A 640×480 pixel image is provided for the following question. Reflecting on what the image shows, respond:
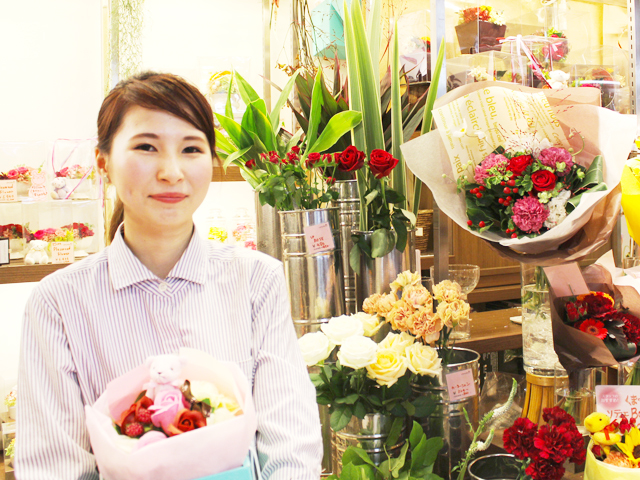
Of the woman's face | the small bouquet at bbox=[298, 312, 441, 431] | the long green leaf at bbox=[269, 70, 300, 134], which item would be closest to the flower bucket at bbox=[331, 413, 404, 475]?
the small bouquet at bbox=[298, 312, 441, 431]

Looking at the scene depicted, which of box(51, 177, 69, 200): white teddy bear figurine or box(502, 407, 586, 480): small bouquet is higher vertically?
box(51, 177, 69, 200): white teddy bear figurine

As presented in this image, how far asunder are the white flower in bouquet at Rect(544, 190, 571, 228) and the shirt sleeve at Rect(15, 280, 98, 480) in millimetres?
927

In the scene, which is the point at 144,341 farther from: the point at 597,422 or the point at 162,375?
the point at 597,422

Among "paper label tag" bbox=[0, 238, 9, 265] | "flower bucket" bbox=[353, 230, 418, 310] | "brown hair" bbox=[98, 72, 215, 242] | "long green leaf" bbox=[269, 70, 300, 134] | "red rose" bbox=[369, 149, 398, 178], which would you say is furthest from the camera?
"paper label tag" bbox=[0, 238, 9, 265]

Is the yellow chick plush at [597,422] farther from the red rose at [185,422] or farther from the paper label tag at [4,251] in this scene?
the paper label tag at [4,251]

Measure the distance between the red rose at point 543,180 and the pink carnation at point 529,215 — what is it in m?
0.03

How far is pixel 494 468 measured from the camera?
1.24 m

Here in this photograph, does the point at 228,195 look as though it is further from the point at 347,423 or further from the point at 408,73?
the point at 347,423

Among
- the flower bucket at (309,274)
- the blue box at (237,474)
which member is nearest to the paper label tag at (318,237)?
the flower bucket at (309,274)

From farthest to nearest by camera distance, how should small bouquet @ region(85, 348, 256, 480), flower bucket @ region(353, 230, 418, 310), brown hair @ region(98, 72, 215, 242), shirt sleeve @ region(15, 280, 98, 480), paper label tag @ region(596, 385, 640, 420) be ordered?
flower bucket @ region(353, 230, 418, 310) < paper label tag @ region(596, 385, 640, 420) < brown hair @ region(98, 72, 215, 242) < shirt sleeve @ region(15, 280, 98, 480) < small bouquet @ region(85, 348, 256, 480)

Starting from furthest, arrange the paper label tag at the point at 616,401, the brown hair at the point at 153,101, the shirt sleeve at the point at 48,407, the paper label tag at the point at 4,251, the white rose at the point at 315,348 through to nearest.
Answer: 1. the paper label tag at the point at 4,251
2. the white rose at the point at 315,348
3. the paper label tag at the point at 616,401
4. the brown hair at the point at 153,101
5. the shirt sleeve at the point at 48,407

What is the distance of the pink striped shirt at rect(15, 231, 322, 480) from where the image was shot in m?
0.84

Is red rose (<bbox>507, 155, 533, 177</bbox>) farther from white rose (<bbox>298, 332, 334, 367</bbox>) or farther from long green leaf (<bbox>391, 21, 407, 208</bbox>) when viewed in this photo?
white rose (<bbox>298, 332, 334, 367</bbox>)

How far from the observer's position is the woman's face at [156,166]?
35.8 inches
